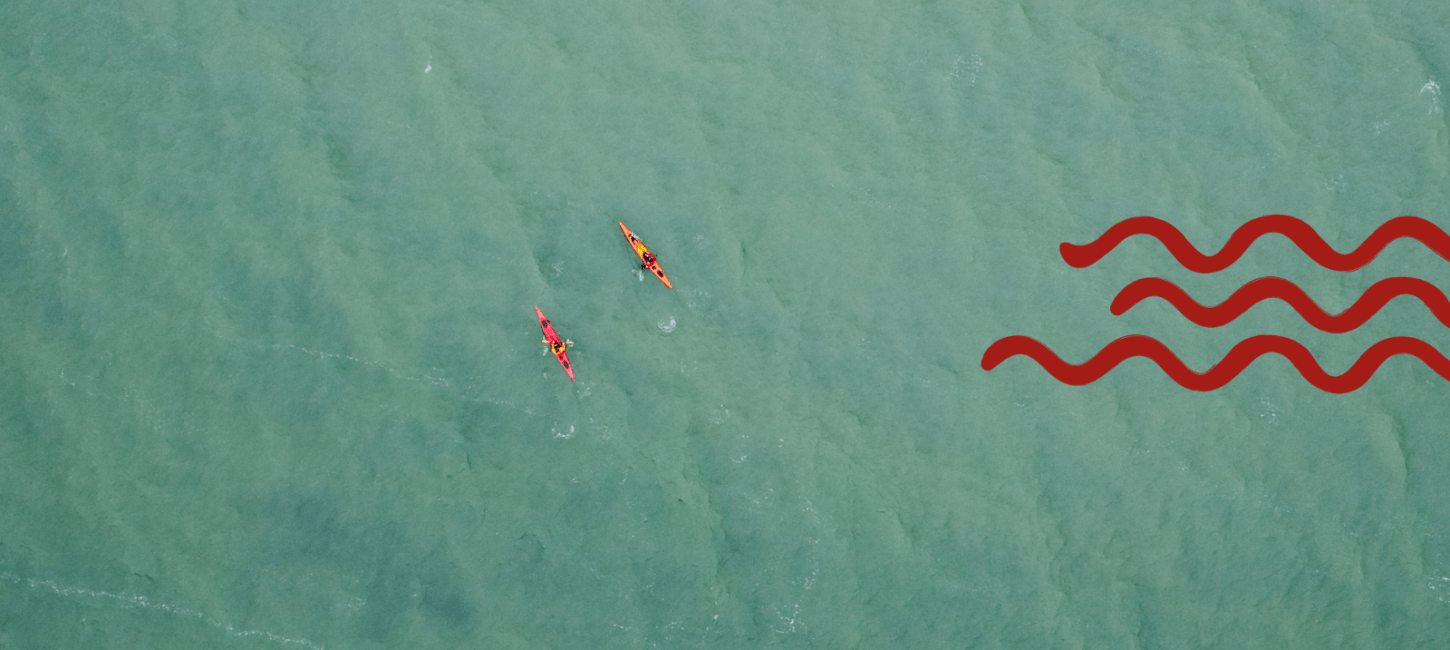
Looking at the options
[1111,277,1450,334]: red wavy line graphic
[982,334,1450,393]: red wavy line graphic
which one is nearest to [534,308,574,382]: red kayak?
[982,334,1450,393]: red wavy line graphic

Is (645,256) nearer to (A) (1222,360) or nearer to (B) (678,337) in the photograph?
(B) (678,337)

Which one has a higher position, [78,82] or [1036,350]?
[1036,350]

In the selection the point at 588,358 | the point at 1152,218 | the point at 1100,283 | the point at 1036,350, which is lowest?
the point at 588,358

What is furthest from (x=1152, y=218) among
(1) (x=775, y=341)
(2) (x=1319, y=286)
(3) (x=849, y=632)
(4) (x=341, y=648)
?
(4) (x=341, y=648)

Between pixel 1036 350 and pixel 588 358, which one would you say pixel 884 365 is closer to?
pixel 1036 350

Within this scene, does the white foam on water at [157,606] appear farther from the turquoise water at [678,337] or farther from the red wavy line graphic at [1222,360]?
the red wavy line graphic at [1222,360]
